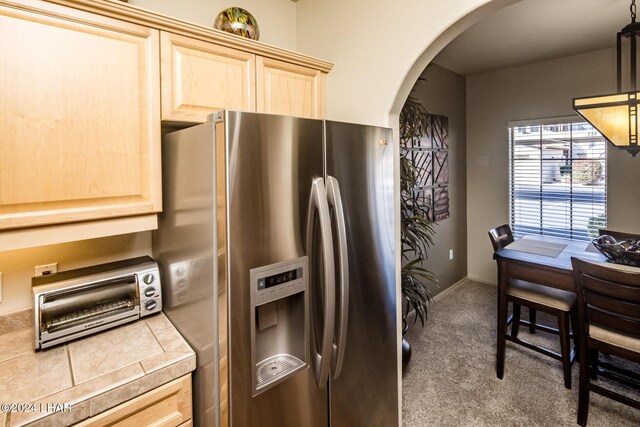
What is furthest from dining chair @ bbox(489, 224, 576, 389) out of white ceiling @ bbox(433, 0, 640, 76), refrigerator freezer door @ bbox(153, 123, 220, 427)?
refrigerator freezer door @ bbox(153, 123, 220, 427)

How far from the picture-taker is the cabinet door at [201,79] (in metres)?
1.33

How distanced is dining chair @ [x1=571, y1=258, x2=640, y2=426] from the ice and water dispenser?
1.69 metres

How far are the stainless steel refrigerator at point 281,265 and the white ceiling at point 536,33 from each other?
2.02 meters

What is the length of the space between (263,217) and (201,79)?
728 millimetres

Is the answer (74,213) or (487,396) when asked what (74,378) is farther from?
(487,396)

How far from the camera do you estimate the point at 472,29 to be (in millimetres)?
2842

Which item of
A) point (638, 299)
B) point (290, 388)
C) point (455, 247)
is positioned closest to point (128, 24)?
point (290, 388)

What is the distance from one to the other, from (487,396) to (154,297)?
221 centimetres

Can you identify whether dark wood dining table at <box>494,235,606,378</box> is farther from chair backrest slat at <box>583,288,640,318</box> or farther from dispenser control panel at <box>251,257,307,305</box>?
dispenser control panel at <box>251,257,307,305</box>

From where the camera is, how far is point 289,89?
1710 millimetres

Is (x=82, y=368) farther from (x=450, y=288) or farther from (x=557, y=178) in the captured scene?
(x=557, y=178)

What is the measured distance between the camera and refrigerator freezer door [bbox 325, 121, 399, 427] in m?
1.36

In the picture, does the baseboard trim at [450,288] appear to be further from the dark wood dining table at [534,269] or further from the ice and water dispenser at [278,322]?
the ice and water dispenser at [278,322]

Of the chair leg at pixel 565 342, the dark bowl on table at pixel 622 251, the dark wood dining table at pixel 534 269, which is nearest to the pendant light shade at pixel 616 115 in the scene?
the dark bowl on table at pixel 622 251
